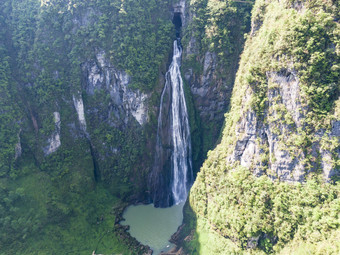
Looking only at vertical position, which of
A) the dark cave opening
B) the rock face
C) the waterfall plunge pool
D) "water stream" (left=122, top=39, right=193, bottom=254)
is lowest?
the waterfall plunge pool

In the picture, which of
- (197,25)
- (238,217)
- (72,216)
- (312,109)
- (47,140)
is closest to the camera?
(312,109)

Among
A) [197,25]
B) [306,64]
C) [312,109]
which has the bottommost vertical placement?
[312,109]

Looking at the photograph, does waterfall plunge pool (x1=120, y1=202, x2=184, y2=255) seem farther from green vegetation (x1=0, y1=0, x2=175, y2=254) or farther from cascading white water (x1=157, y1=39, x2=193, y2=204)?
cascading white water (x1=157, y1=39, x2=193, y2=204)

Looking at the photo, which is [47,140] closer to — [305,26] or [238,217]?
[238,217]

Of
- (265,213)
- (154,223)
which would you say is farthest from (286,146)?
(154,223)

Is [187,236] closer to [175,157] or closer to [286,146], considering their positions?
[175,157]

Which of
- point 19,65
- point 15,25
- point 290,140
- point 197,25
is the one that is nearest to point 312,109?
point 290,140

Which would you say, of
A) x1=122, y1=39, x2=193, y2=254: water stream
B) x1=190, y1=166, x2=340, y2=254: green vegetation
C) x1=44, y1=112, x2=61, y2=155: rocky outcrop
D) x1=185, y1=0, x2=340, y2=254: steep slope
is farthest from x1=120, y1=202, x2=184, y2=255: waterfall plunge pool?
x1=44, y1=112, x2=61, y2=155: rocky outcrop
